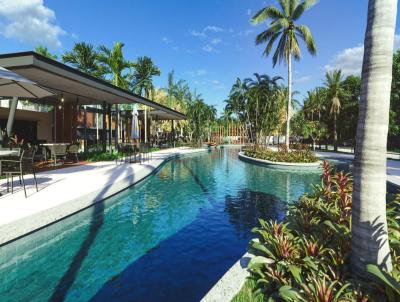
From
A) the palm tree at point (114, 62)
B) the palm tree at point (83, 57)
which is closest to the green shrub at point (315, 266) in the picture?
the palm tree at point (114, 62)

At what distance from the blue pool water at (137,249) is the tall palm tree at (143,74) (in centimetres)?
2466

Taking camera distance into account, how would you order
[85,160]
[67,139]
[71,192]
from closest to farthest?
[71,192] → [85,160] → [67,139]

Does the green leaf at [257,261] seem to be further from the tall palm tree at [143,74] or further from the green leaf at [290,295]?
the tall palm tree at [143,74]

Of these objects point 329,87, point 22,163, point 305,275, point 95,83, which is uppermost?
point 329,87

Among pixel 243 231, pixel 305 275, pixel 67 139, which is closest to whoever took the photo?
pixel 305 275

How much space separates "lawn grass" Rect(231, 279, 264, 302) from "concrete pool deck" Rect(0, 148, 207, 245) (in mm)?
4687

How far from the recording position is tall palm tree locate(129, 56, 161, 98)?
1217 inches

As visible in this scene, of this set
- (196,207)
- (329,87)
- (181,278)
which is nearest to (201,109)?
(329,87)

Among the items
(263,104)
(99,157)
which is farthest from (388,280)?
(263,104)

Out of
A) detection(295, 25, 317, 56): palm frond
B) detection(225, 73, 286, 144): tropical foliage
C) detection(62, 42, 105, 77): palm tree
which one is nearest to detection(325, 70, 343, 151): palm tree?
detection(225, 73, 286, 144): tropical foliage

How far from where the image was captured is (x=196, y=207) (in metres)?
8.24

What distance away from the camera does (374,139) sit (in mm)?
2814

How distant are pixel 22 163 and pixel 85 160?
31.7 ft

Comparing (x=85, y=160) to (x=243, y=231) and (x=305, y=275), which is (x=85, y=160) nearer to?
(x=243, y=231)
